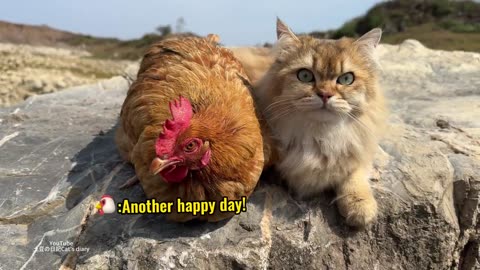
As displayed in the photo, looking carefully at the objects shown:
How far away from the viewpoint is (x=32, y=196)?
11.2ft

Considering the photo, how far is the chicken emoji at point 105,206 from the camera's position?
10.1 ft

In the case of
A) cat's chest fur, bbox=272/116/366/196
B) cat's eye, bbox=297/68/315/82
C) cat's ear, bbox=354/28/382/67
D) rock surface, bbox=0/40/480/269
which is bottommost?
rock surface, bbox=0/40/480/269

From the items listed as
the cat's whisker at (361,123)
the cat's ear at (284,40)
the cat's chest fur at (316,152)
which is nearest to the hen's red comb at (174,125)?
the cat's chest fur at (316,152)

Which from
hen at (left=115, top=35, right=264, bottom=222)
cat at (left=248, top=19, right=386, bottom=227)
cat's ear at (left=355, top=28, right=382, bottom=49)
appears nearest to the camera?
hen at (left=115, top=35, right=264, bottom=222)

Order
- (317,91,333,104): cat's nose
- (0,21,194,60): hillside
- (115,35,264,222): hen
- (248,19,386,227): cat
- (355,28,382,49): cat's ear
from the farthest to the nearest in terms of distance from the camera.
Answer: (0,21,194,60): hillside < (355,28,382,49): cat's ear < (248,19,386,227): cat < (317,91,333,104): cat's nose < (115,35,264,222): hen

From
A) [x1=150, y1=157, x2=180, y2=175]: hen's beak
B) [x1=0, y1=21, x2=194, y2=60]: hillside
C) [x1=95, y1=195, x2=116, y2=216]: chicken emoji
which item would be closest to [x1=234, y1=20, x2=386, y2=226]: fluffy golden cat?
[x1=150, y1=157, x2=180, y2=175]: hen's beak

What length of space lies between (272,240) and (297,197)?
38cm

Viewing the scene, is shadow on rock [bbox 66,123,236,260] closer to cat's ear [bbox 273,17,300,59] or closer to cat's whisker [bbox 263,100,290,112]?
cat's whisker [bbox 263,100,290,112]

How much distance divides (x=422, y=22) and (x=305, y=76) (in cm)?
1742

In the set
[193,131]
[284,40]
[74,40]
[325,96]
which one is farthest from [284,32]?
[74,40]

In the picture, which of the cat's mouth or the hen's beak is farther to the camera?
the cat's mouth

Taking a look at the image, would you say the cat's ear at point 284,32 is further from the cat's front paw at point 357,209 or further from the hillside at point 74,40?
the hillside at point 74,40

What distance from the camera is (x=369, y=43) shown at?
308 cm

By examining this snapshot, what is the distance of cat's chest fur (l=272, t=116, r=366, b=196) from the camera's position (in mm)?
2924
